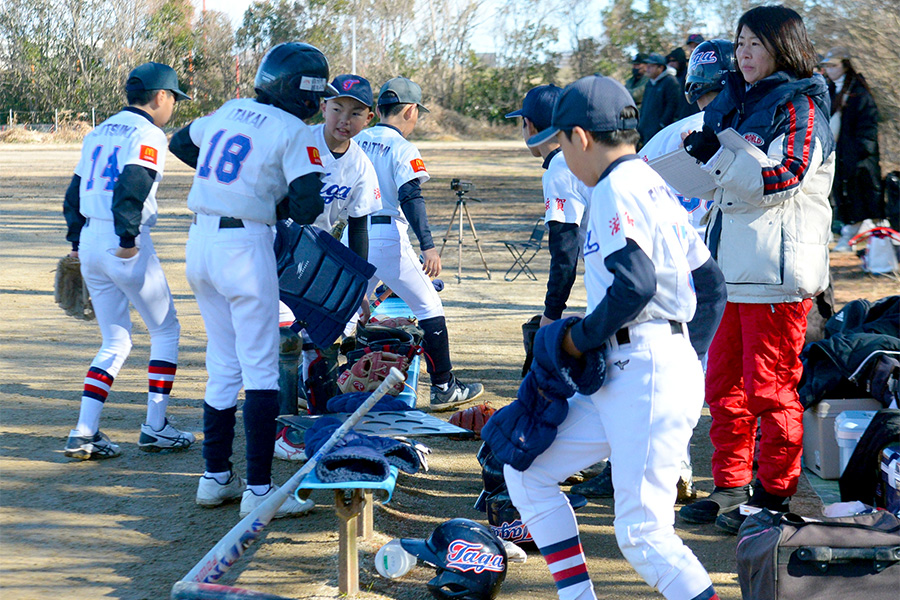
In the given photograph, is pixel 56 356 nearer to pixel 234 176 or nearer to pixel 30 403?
pixel 30 403

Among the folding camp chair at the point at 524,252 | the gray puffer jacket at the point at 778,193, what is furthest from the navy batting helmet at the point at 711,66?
the folding camp chair at the point at 524,252

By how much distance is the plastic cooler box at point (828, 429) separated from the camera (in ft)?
16.3

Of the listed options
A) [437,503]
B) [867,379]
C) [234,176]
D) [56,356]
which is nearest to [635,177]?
[234,176]

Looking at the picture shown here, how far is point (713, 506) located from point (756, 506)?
0.77ft

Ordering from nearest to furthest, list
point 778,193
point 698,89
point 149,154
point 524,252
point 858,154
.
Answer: point 778,193 → point 698,89 → point 149,154 → point 858,154 → point 524,252

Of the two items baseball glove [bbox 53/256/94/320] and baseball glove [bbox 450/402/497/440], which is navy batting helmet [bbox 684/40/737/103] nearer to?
baseball glove [bbox 450/402/497/440]

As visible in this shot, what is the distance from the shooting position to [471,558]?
3.52m

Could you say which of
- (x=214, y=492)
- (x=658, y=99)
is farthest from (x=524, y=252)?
(x=214, y=492)

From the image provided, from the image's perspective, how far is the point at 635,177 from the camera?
285 centimetres

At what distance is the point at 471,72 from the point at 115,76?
17937 millimetres

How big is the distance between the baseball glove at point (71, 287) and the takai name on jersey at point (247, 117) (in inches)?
88.0

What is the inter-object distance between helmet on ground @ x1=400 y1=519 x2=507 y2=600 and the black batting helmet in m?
2.18

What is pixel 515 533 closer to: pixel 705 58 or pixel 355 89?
pixel 705 58

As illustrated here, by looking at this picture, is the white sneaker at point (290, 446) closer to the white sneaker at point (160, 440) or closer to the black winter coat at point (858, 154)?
the white sneaker at point (160, 440)
